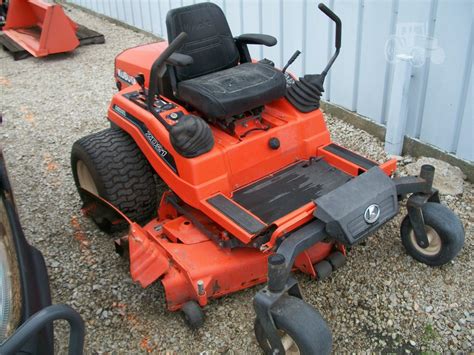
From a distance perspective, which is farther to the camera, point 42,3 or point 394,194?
point 42,3

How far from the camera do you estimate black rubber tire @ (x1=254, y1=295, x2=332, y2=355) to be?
2.02 m

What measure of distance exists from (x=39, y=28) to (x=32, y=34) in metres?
0.22

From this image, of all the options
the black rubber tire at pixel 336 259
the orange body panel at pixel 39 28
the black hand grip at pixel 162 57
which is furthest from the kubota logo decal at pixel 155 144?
the orange body panel at pixel 39 28

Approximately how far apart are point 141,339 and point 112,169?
99 cm

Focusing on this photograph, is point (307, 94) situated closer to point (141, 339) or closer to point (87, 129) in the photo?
point (141, 339)

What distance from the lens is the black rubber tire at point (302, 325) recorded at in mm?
2018

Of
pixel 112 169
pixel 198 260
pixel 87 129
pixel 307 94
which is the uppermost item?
pixel 307 94

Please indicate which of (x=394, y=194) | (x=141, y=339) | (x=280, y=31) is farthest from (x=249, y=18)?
(x=141, y=339)

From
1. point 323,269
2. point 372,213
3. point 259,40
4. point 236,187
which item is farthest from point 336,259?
point 259,40

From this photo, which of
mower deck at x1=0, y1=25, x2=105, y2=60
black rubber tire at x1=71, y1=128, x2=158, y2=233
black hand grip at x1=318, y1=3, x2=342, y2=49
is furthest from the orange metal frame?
mower deck at x1=0, y1=25, x2=105, y2=60

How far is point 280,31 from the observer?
15.4 ft

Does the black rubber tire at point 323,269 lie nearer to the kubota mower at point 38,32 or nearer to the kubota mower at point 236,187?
the kubota mower at point 236,187

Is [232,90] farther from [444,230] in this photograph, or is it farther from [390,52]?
[390,52]

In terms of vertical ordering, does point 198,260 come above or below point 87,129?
above
